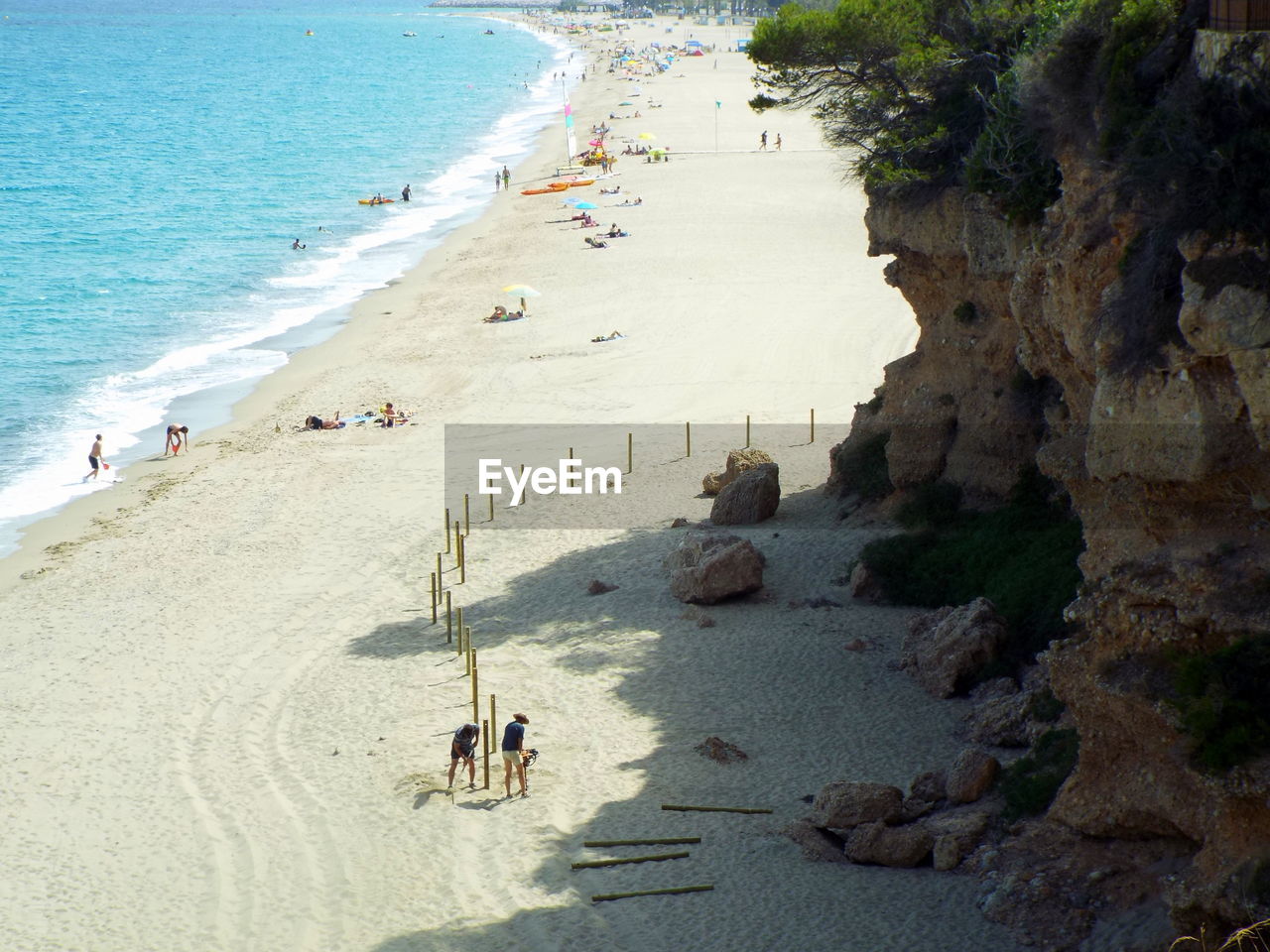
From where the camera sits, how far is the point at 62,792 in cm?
1620

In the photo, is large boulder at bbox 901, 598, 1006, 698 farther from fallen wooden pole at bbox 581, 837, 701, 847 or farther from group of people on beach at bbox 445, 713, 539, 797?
group of people on beach at bbox 445, 713, 539, 797

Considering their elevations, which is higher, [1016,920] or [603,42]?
[603,42]

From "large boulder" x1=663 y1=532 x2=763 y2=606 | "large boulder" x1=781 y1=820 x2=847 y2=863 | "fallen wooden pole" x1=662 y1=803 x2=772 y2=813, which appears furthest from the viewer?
"large boulder" x1=663 y1=532 x2=763 y2=606

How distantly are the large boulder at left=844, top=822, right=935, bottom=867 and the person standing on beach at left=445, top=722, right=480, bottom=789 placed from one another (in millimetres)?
4481

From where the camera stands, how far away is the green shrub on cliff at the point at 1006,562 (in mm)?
17359

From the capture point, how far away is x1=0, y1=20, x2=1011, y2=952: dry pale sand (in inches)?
526

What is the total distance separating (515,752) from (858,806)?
3916 mm

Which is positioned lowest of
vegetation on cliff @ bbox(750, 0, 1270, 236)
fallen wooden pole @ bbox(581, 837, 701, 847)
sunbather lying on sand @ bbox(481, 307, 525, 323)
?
fallen wooden pole @ bbox(581, 837, 701, 847)

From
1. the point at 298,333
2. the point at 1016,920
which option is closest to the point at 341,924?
the point at 1016,920

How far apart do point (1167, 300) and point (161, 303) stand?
39.7 m

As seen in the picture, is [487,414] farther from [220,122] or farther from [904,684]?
[220,122]

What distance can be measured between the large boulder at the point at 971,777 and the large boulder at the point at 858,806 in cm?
58

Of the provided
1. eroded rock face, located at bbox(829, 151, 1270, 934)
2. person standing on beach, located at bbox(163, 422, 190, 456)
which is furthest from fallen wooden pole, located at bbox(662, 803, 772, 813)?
person standing on beach, located at bbox(163, 422, 190, 456)

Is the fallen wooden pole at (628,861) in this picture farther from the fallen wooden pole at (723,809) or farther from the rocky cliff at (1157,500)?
the rocky cliff at (1157,500)
